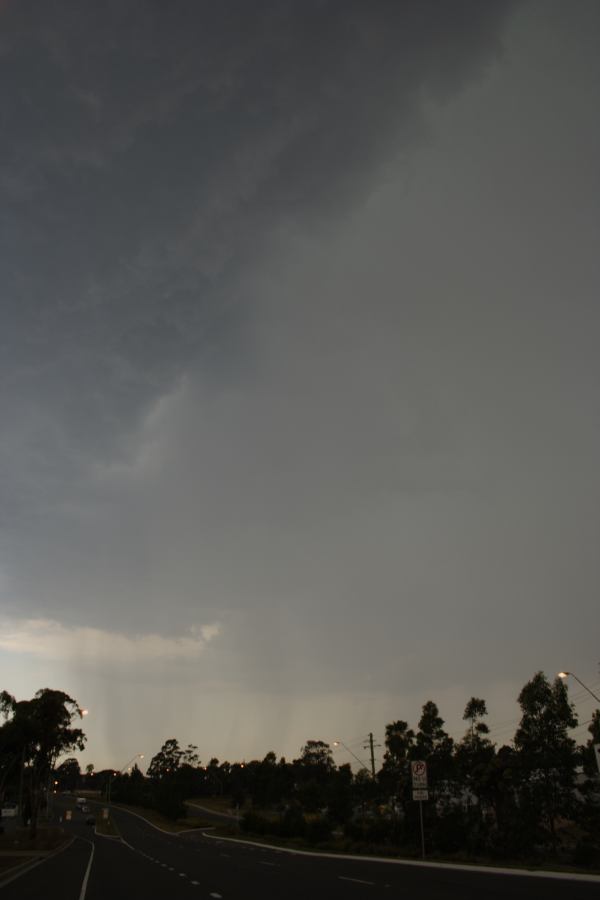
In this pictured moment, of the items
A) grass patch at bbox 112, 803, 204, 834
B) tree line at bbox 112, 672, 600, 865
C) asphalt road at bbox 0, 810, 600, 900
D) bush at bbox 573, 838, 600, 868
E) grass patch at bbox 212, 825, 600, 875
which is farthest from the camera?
grass patch at bbox 112, 803, 204, 834

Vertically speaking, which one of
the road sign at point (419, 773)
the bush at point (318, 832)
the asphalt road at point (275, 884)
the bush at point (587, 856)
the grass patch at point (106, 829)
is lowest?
the grass patch at point (106, 829)

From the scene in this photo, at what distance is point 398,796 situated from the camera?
58.0m

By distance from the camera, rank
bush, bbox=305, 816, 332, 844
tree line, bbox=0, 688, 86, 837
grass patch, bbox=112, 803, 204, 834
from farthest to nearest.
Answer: grass patch, bbox=112, 803, 204, 834 → tree line, bbox=0, 688, 86, 837 → bush, bbox=305, 816, 332, 844

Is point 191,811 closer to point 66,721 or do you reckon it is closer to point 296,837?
point 66,721

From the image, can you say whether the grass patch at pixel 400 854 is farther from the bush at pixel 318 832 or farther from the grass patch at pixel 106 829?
the grass patch at pixel 106 829

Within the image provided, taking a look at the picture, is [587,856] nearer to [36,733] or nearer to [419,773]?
[419,773]

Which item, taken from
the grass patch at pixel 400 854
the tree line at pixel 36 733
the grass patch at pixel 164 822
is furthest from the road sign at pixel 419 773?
the grass patch at pixel 164 822

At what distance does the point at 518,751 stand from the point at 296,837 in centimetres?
3016

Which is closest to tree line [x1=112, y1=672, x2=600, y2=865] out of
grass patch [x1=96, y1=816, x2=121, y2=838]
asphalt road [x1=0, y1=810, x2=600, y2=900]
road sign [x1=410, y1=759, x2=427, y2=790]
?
road sign [x1=410, y1=759, x2=427, y2=790]

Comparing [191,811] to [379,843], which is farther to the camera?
[191,811]

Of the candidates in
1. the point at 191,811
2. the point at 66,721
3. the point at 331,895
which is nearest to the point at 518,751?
the point at 331,895

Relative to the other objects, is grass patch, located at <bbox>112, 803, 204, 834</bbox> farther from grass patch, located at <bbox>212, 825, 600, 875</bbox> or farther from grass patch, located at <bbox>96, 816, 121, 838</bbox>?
grass patch, located at <bbox>212, 825, 600, 875</bbox>

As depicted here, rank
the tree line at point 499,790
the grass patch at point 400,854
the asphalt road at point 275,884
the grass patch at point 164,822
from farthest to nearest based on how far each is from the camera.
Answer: the grass patch at point 164,822 → the tree line at point 499,790 → the grass patch at point 400,854 → the asphalt road at point 275,884

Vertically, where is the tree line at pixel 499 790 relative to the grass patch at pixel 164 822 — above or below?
above
